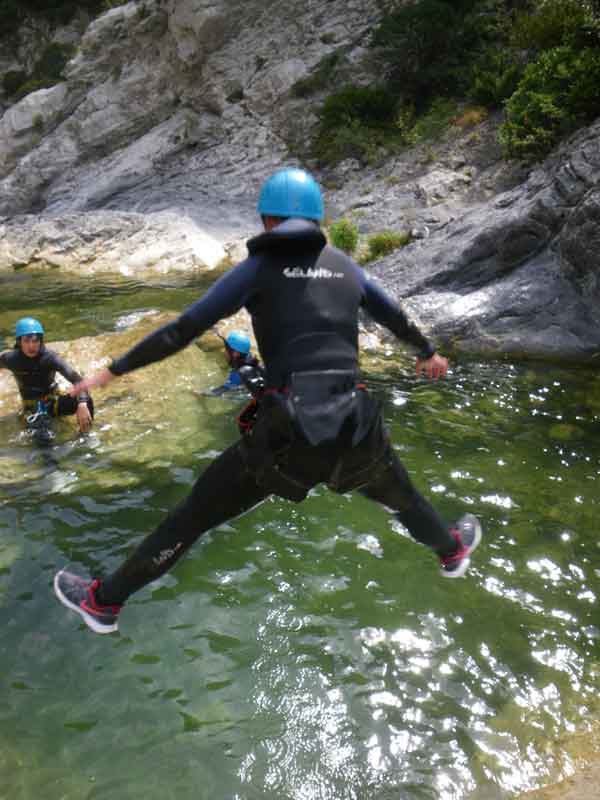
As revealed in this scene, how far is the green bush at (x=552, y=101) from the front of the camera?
11.4 meters

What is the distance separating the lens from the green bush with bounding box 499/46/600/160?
11.4 m

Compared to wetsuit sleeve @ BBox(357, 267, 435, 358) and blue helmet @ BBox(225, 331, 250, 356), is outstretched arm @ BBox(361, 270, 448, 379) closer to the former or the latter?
wetsuit sleeve @ BBox(357, 267, 435, 358)

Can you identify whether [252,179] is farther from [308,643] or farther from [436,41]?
[308,643]

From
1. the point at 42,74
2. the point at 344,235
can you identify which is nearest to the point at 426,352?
the point at 344,235

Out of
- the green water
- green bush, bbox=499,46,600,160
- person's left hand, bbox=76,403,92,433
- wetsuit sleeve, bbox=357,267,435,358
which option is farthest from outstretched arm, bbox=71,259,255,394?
green bush, bbox=499,46,600,160

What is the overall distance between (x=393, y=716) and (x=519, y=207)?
32.2 ft

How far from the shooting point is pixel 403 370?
29.3ft

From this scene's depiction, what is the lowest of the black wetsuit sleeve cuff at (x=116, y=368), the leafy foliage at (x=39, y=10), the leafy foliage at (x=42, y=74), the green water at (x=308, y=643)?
the green water at (x=308, y=643)

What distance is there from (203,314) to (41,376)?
515cm

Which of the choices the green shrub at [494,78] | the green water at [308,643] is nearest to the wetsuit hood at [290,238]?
the green water at [308,643]

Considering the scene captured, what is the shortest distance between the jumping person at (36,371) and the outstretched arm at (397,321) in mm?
4620

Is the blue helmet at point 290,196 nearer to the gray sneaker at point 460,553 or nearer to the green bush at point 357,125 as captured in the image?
the gray sneaker at point 460,553

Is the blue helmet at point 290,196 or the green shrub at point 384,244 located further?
the green shrub at point 384,244

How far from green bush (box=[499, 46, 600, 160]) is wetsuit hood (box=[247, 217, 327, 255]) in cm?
1130
